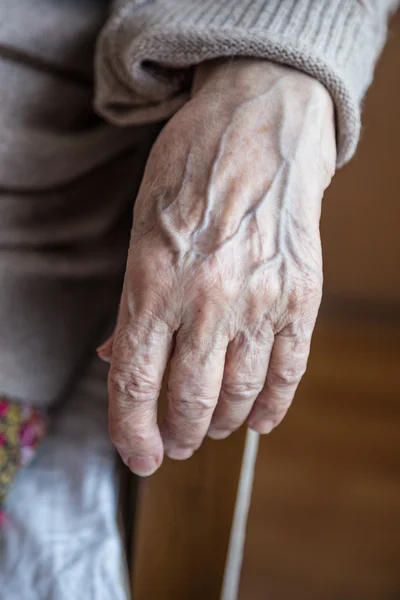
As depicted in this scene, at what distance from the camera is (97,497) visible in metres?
0.65

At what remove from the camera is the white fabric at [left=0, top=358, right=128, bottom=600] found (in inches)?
23.8

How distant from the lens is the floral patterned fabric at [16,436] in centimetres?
63

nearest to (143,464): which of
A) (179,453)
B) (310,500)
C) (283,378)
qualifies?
(179,453)

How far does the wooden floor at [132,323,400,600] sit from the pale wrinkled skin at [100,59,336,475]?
0.41 feet

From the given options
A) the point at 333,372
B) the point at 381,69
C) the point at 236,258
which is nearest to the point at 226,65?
the point at 236,258

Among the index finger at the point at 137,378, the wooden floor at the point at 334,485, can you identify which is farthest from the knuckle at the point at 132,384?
the wooden floor at the point at 334,485

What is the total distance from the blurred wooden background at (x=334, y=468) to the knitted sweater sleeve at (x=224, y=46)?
13.4 inches

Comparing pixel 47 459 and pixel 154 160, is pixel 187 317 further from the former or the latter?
pixel 47 459

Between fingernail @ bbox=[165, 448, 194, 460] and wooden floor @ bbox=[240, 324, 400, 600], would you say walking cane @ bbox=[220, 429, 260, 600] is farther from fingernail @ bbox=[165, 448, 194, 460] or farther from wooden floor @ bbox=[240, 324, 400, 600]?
wooden floor @ bbox=[240, 324, 400, 600]

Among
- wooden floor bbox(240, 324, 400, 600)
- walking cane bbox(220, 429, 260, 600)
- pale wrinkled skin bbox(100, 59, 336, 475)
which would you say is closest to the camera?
pale wrinkled skin bbox(100, 59, 336, 475)

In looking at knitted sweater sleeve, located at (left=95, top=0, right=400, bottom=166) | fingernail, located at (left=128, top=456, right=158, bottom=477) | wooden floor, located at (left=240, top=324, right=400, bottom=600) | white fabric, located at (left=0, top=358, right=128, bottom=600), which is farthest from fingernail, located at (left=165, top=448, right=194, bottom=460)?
wooden floor, located at (left=240, top=324, right=400, bottom=600)

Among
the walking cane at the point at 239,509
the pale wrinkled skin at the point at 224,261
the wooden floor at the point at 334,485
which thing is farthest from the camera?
the wooden floor at the point at 334,485

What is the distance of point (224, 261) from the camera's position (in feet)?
1.45

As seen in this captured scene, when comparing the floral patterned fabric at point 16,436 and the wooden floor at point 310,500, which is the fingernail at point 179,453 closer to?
the wooden floor at point 310,500
